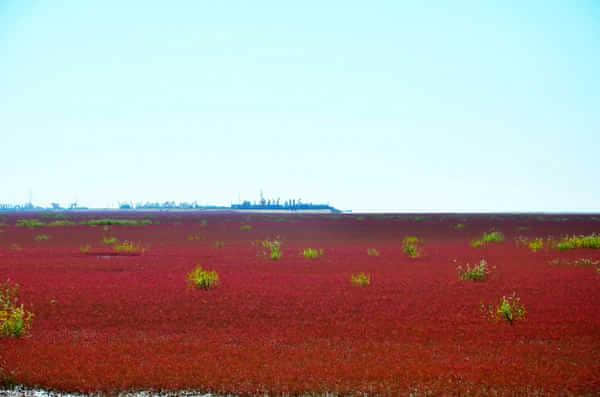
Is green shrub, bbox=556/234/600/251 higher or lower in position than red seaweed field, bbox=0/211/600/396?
higher

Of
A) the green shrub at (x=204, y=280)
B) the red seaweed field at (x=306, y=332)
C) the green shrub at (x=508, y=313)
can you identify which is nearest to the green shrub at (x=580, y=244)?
the red seaweed field at (x=306, y=332)

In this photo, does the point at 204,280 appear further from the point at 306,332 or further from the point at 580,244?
the point at 580,244

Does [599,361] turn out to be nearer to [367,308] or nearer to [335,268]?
[367,308]

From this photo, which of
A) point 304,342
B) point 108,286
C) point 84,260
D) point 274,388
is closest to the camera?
point 274,388

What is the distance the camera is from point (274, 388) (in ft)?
31.1

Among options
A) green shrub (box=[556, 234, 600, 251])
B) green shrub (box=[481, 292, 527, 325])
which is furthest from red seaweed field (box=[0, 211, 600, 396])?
green shrub (box=[556, 234, 600, 251])

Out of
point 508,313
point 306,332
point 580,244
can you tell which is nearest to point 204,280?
point 306,332

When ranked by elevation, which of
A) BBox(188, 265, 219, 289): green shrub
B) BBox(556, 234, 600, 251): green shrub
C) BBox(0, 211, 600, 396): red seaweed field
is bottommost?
BBox(0, 211, 600, 396): red seaweed field

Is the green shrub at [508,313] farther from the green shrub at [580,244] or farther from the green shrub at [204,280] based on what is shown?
the green shrub at [580,244]

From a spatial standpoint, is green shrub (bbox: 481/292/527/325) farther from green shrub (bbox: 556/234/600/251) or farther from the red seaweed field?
green shrub (bbox: 556/234/600/251)

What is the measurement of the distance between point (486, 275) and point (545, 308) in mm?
5835

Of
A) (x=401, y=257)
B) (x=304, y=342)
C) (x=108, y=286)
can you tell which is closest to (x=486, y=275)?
(x=401, y=257)

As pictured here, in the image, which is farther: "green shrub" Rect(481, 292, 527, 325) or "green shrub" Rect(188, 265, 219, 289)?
"green shrub" Rect(188, 265, 219, 289)

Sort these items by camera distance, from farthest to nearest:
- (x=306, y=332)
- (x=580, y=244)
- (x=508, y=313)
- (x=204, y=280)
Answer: (x=580, y=244) < (x=204, y=280) < (x=508, y=313) < (x=306, y=332)
